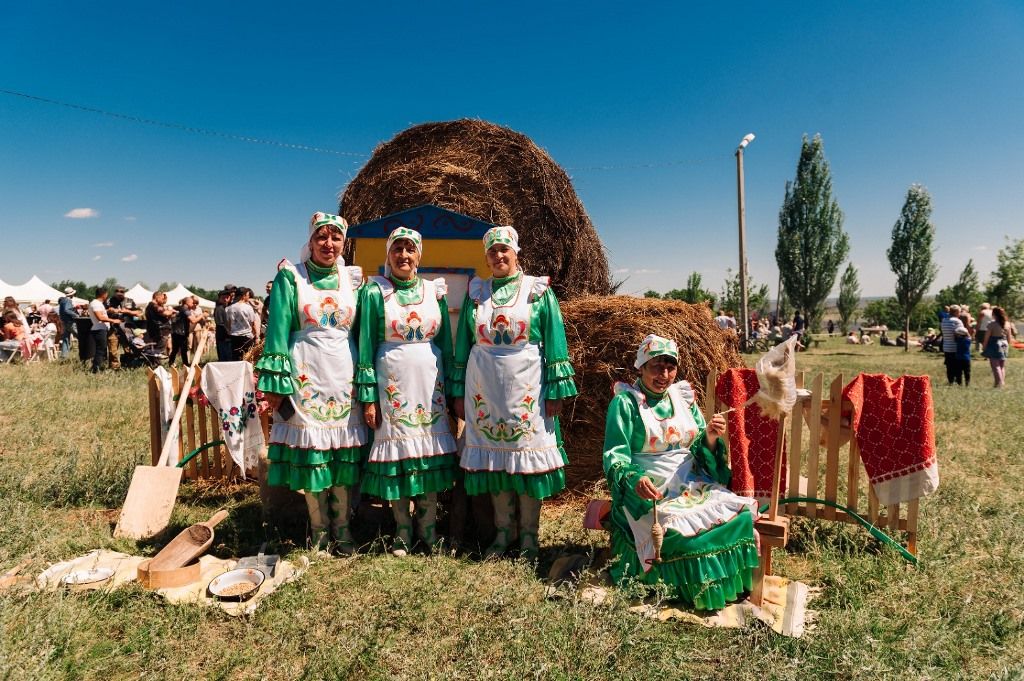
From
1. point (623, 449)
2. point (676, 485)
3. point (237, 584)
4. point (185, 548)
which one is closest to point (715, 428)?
point (676, 485)

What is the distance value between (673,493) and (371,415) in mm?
1675

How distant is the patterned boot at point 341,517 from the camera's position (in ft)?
11.7

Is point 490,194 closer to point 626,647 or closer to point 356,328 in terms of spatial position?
point 356,328

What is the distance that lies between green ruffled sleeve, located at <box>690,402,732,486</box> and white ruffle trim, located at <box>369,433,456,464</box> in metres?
Result: 1.44

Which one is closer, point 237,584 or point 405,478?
point 237,584

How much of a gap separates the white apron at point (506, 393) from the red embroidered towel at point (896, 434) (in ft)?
6.19

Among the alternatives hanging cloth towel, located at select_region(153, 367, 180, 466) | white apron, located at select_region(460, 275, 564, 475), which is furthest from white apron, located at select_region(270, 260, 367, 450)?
hanging cloth towel, located at select_region(153, 367, 180, 466)

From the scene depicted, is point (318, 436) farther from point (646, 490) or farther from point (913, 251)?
point (913, 251)

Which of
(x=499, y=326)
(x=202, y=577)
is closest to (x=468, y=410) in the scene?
(x=499, y=326)

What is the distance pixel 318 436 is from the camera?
333 centimetres

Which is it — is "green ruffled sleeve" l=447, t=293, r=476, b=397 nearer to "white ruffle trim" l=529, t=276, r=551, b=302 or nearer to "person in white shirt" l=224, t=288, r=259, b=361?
"white ruffle trim" l=529, t=276, r=551, b=302

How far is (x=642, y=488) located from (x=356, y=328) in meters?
1.80

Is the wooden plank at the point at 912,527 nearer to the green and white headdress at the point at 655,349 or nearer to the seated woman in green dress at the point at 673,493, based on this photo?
the seated woman in green dress at the point at 673,493

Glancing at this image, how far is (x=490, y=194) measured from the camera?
5566 millimetres
